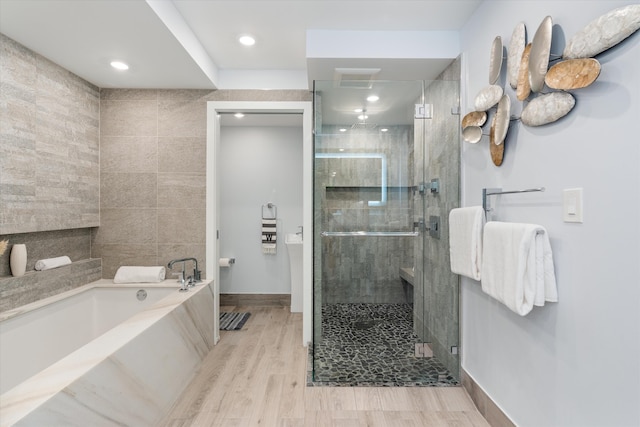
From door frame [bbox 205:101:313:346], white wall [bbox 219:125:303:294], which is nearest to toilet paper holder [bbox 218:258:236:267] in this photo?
white wall [bbox 219:125:303:294]

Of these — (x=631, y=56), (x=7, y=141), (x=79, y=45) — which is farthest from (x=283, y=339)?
(x=631, y=56)

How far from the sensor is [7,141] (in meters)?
2.15

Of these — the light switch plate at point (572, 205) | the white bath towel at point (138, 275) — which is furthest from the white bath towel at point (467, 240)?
the white bath towel at point (138, 275)

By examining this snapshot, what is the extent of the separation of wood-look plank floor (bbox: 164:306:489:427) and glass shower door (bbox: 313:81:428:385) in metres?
0.16

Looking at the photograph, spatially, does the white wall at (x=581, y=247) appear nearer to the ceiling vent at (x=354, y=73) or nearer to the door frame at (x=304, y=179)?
the ceiling vent at (x=354, y=73)

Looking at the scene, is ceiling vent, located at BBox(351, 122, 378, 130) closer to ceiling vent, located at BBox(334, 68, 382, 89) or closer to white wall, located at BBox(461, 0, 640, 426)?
ceiling vent, located at BBox(334, 68, 382, 89)

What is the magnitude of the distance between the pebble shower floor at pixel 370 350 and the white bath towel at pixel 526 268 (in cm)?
101

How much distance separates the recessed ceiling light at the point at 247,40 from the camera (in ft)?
8.16

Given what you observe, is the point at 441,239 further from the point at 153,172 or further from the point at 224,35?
the point at 153,172

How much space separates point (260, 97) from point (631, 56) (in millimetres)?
2586

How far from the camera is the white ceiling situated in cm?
195

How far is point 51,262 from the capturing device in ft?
8.35

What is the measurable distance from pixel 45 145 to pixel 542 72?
3102 millimetres

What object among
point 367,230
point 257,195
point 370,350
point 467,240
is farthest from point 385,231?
point 257,195
